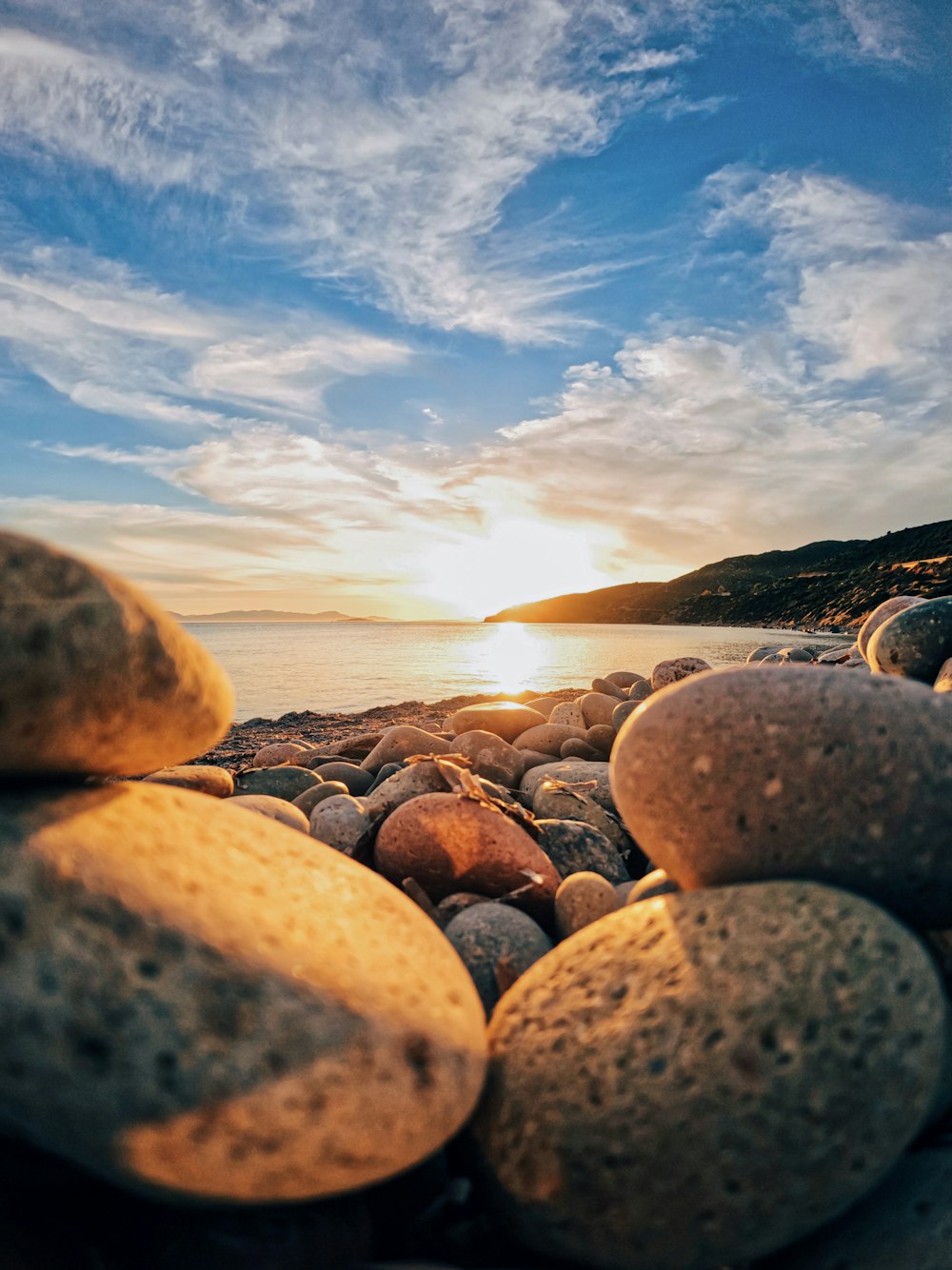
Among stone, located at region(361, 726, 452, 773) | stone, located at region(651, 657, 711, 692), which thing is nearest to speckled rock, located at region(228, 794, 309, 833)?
stone, located at region(361, 726, 452, 773)

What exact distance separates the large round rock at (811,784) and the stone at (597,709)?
22.0ft

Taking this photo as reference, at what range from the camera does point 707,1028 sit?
5.80ft

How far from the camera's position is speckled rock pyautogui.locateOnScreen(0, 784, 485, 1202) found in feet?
4.86

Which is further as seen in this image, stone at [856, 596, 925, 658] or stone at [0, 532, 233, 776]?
stone at [856, 596, 925, 658]

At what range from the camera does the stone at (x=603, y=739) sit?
7422mm

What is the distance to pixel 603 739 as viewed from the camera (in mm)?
7496

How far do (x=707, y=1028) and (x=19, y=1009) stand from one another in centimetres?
153

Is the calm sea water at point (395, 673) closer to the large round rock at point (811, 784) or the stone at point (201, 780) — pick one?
the stone at point (201, 780)

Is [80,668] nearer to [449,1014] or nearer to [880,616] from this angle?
[449,1014]

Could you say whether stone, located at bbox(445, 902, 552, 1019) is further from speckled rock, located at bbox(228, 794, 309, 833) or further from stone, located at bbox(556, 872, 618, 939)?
speckled rock, located at bbox(228, 794, 309, 833)

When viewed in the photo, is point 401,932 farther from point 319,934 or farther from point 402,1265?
point 402,1265

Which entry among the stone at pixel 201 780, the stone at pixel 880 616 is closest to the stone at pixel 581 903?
the stone at pixel 201 780

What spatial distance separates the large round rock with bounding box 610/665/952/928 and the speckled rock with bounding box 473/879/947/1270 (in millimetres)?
231

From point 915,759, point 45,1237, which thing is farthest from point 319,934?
point 915,759
